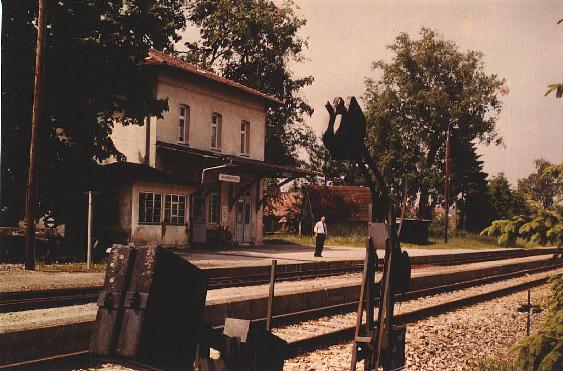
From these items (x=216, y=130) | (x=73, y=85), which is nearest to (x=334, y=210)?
(x=216, y=130)

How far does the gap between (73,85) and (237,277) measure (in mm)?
8076

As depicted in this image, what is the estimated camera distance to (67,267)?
1652 centimetres

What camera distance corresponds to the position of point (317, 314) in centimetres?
1052

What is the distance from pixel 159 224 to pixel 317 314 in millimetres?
14294

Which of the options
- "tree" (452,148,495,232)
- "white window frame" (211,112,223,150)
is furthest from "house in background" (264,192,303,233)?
"white window frame" (211,112,223,150)

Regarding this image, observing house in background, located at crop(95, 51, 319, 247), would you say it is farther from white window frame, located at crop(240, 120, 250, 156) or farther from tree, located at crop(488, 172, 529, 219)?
tree, located at crop(488, 172, 529, 219)

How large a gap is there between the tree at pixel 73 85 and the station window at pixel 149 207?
2.33 m

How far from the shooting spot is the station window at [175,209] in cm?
2423

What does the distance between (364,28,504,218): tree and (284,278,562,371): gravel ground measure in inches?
1663

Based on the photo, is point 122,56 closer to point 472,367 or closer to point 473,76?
point 472,367

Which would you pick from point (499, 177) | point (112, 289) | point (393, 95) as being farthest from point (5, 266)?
point (499, 177)

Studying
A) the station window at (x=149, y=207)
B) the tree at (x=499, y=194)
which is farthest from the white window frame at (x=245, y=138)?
the tree at (x=499, y=194)

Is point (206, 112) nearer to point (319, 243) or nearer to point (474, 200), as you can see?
point (319, 243)

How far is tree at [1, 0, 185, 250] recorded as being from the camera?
17.5 metres
